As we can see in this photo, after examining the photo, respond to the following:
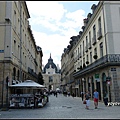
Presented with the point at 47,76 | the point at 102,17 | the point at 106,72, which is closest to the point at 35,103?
the point at 106,72

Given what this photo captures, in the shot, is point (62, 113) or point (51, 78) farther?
point (51, 78)

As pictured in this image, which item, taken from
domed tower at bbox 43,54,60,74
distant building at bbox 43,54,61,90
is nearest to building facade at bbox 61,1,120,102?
distant building at bbox 43,54,61,90

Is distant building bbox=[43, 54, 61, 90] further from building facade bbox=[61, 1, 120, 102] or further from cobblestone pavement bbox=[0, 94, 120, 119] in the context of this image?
cobblestone pavement bbox=[0, 94, 120, 119]

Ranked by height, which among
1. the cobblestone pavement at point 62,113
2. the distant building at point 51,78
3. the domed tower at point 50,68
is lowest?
the cobblestone pavement at point 62,113

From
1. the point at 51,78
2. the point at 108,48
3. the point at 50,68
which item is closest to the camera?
the point at 108,48

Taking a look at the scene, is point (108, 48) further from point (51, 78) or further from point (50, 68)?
point (50, 68)

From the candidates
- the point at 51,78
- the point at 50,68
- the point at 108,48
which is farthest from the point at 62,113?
the point at 50,68

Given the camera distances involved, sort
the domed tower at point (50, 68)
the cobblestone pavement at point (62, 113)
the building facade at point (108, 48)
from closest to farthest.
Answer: the cobblestone pavement at point (62, 113)
the building facade at point (108, 48)
the domed tower at point (50, 68)

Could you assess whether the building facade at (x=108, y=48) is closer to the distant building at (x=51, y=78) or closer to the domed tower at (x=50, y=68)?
the distant building at (x=51, y=78)

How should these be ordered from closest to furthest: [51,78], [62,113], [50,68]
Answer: [62,113], [51,78], [50,68]

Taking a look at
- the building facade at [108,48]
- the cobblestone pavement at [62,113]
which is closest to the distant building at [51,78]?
the building facade at [108,48]

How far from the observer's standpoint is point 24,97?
58.9 feet

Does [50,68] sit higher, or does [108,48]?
[50,68]

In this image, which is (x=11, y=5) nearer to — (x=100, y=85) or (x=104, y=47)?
(x=104, y=47)
